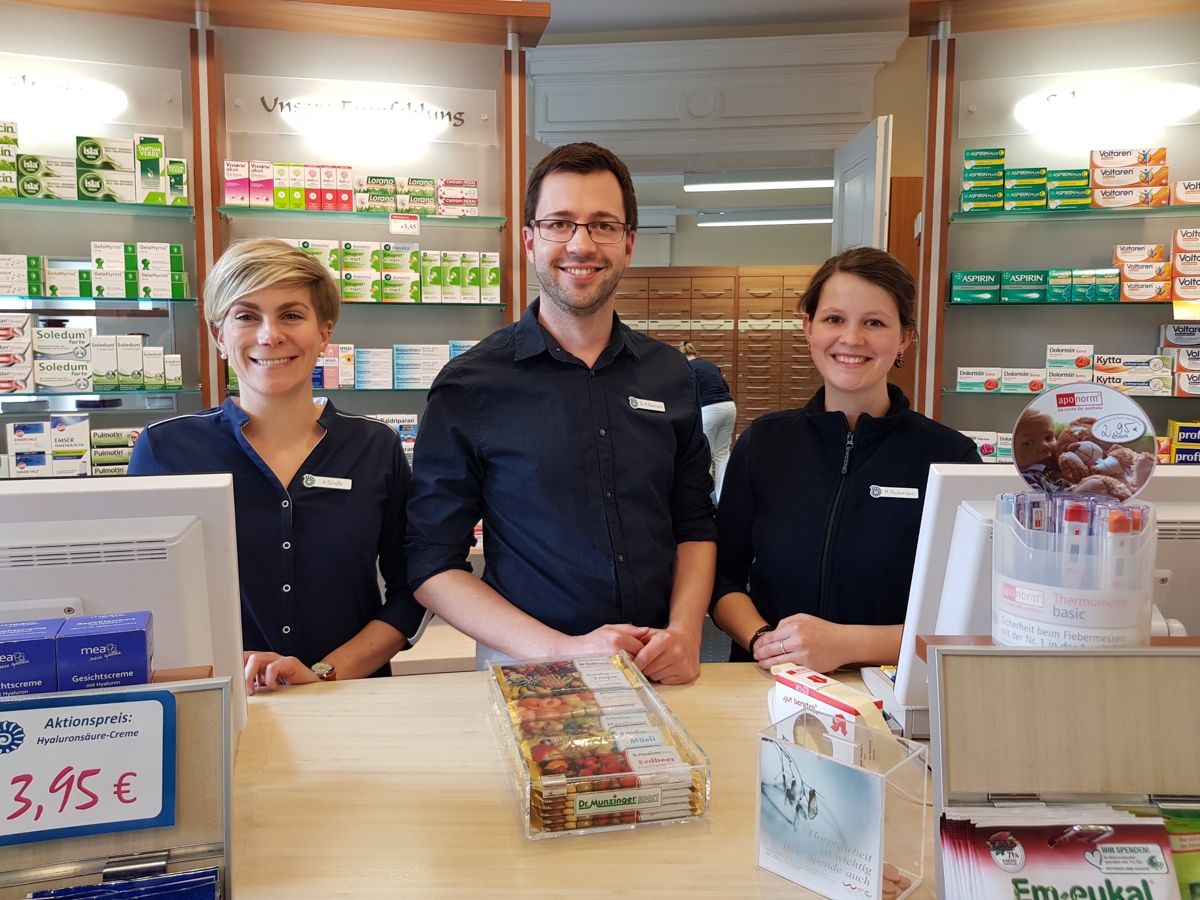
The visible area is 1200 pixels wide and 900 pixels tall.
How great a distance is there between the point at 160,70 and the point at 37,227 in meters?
0.82

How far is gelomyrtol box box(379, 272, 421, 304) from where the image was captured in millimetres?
3566

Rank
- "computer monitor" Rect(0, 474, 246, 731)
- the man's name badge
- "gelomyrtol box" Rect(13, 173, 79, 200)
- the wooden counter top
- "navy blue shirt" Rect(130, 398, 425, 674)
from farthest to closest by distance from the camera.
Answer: "gelomyrtol box" Rect(13, 173, 79, 200) < the man's name badge < "navy blue shirt" Rect(130, 398, 425, 674) < "computer monitor" Rect(0, 474, 246, 731) < the wooden counter top

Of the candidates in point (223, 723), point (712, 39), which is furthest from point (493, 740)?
point (712, 39)

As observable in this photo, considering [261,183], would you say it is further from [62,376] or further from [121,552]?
[121,552]

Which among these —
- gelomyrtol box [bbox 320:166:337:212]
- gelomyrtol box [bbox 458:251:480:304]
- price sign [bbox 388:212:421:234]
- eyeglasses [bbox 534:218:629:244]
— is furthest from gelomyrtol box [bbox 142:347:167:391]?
eyeglasses [bbox 534:218:629:244]

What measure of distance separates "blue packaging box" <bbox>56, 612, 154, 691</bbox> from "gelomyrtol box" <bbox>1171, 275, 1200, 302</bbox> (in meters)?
3.86

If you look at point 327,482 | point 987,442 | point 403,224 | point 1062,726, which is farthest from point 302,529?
point 987,442

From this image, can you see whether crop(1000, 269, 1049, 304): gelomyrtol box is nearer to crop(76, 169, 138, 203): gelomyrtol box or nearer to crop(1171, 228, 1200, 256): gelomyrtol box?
crop(1171, 228, 1200, 256): gelomyrtol box

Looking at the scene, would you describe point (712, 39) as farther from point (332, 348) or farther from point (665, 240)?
point (665, 240)

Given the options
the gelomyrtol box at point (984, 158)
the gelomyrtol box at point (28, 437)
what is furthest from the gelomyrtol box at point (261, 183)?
the gelomyrtol box at point (984, 158)

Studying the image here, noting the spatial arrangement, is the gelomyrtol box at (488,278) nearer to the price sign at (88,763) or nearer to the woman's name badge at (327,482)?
the woman's name badge at (327,482)

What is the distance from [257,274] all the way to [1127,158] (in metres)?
3.42

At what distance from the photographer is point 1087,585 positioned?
878mm

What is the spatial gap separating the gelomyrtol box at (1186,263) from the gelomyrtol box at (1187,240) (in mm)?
20
